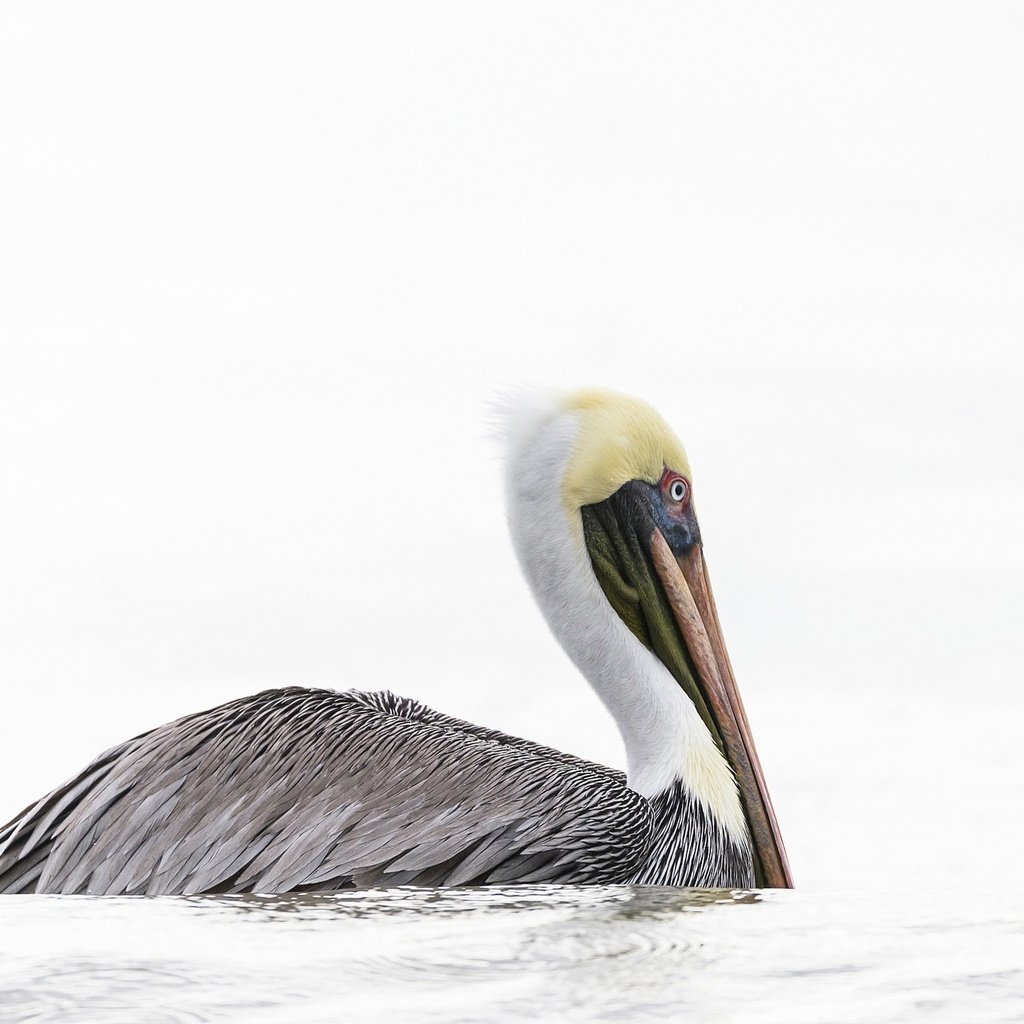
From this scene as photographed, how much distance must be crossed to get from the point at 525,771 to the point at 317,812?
0.64 metres

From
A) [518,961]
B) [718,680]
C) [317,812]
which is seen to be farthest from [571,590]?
[518,961]

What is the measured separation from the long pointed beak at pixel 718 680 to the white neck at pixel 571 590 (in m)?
0.15

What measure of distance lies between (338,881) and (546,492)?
5.35 feet

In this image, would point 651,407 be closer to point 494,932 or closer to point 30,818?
point 30,818

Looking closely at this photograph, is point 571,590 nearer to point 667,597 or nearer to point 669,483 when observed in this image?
point 667,597

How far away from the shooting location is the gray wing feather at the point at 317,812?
168 inches

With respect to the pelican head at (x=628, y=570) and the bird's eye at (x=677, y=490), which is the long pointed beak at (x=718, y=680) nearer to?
the pelican head at (x=628, y=570)

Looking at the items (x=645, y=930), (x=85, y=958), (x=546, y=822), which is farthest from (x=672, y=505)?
(x=85, y=958)

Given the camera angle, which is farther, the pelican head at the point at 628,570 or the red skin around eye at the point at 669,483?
the red skin around eye at the point at 669,483

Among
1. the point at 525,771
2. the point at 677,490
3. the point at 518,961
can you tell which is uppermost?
the point at 677,490

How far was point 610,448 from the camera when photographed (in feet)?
17.3

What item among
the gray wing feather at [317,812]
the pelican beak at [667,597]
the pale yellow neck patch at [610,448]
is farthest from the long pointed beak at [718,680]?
the gray wing feather at [317,812]

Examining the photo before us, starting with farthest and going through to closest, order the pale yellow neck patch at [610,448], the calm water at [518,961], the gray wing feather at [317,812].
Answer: the pale yellow neck patch at [610,448] → the gray wing feather at [317,812] → the calm water at [518,961]

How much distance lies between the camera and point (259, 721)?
4.82 meters
